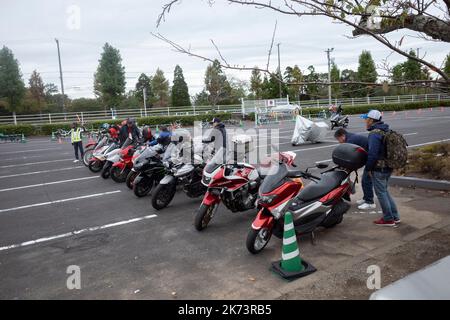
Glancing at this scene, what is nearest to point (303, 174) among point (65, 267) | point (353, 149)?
point (353, 149)

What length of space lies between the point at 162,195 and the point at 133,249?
2028 millimetres

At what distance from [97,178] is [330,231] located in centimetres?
743

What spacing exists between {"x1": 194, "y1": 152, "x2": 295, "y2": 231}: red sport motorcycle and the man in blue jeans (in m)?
1.22

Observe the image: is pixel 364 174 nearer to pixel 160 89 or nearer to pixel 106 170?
pixel 106 170

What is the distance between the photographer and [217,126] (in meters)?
9.04

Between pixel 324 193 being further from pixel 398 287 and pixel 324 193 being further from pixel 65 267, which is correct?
pixel 65 267

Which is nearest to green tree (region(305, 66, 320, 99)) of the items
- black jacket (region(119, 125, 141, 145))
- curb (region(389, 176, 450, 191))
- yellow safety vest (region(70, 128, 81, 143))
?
curb (region(389, 176, 450, 191))

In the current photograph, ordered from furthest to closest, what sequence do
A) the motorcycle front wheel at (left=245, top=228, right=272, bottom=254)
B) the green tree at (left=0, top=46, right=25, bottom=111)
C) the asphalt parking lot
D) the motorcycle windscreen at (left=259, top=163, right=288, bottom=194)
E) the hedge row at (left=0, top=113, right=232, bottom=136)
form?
1. the green tree at (left=0, top=46, right=25, bottom=111)
2. the hedge row at (left=0, top=113, right=232, bottom=136)
3. the motorcycle windscreen at (left=259, top=163, right=288, bottom=194)
4. the motorcycle front wheel at (left=245, top=228, right=272, bottom=254)
5. the asphalt parking lot

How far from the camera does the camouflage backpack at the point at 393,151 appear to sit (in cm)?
523

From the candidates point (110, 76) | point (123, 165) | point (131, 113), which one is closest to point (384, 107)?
point (131, 113)

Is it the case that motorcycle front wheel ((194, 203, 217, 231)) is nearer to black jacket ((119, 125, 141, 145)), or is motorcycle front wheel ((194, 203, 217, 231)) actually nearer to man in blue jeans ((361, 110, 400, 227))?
man in blue jeans ((361, 110, 400, 227))

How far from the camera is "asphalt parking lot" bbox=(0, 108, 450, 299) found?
409 centimetres

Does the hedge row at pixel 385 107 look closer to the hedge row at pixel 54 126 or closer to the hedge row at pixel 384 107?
the hedge row at pixel 384 107

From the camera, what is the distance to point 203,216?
582 centimetres
